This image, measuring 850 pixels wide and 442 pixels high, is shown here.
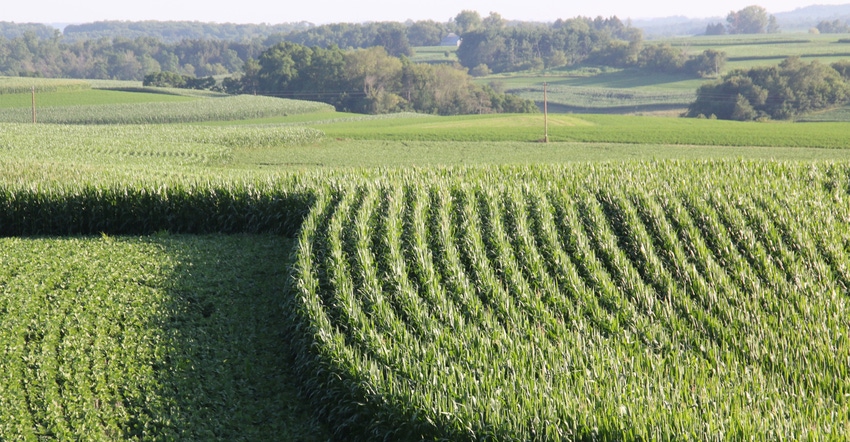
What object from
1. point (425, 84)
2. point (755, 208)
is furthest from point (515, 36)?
point (755, 208)

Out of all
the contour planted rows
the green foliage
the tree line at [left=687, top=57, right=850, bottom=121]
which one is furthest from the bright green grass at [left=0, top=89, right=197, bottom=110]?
the green foliage

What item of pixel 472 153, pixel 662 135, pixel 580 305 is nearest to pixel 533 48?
pixel 662 135

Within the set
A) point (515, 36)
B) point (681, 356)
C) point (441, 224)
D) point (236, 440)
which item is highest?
point (515, 36)

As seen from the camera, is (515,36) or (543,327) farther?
(515,36)

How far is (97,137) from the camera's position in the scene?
34969 millimetres

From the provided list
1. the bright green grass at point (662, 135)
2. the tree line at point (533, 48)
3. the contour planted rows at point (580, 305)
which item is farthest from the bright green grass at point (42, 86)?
the tree line at point (533, 48)

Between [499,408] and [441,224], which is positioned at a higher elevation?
[441,224]

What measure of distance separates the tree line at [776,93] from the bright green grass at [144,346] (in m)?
→ 68.8

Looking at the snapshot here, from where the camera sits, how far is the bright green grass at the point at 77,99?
7069 centimetres

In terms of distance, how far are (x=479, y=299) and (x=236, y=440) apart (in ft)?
12.2

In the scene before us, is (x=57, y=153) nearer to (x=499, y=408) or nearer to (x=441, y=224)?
(x=441, y=224)

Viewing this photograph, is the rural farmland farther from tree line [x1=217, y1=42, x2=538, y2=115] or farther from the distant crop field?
tree line [x1=217, y1=42, x2=538, y2=115]

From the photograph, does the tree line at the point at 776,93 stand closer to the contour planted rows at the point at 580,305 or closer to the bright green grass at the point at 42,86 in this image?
the contour planted rows at the point at 580,305

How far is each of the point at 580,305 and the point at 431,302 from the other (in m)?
1.97
